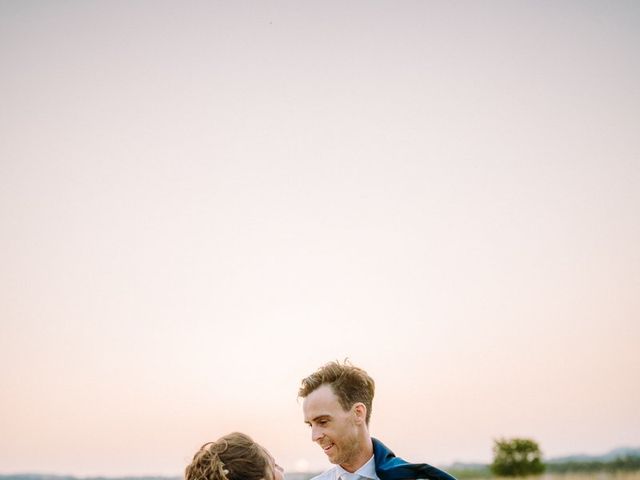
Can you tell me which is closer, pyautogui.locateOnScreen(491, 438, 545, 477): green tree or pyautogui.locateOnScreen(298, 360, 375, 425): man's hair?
pyautogui.locateOnScreen(298, 360, 375, 425): man's hair

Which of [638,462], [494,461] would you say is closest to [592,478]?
[638,462]

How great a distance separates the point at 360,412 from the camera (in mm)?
6785

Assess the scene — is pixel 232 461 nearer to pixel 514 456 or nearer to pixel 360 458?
pixel 360 458

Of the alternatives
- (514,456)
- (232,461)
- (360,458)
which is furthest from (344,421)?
(514,456)

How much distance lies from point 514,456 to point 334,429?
6254cm

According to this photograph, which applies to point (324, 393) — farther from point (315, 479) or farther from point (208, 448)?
point (208, 448)

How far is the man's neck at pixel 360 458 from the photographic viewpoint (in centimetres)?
664

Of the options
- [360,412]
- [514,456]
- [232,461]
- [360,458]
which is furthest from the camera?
[514,456]

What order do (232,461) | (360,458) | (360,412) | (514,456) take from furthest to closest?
(514,456) → (360,412) → (360,458) → (232,461)

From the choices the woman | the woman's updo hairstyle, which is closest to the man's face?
the woman

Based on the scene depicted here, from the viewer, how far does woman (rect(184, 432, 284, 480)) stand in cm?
450

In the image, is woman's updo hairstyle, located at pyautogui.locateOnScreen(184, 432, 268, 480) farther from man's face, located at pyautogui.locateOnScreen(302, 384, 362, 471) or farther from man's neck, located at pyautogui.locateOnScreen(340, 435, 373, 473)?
man's neck, located at pyautogui.locateOnScreen(340, 435, 373, 473)

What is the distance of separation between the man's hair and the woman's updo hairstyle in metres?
2.10

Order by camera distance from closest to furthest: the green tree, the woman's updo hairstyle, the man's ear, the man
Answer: the woman's updo hairstyle, the man, the man's ear, the green tree
